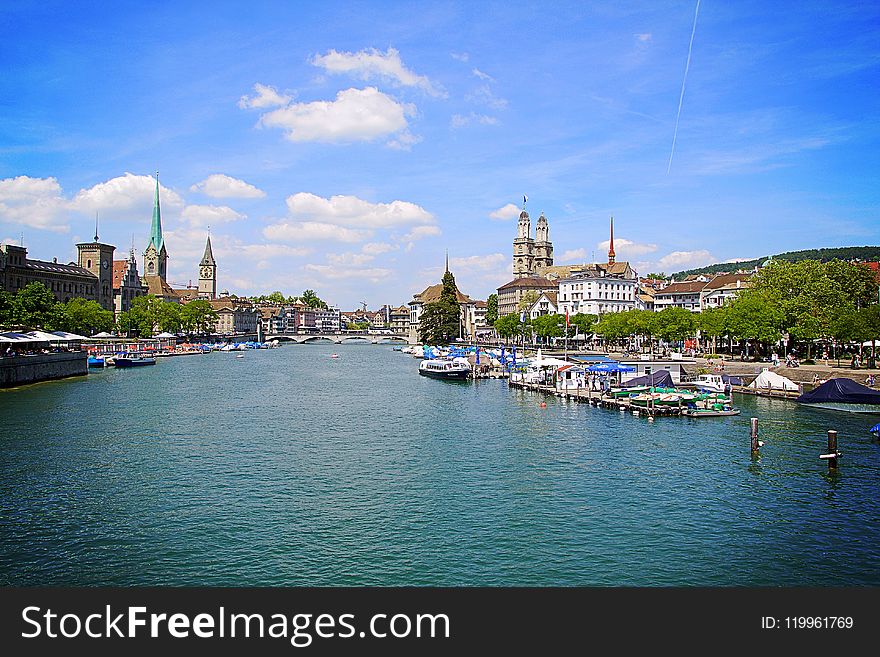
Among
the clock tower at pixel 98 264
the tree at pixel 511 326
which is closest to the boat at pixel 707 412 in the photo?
the tree at pixel 511 326

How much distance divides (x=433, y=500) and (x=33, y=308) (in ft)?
288

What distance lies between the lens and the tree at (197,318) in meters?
164

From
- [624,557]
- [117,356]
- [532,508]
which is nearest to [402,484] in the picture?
[532,508]

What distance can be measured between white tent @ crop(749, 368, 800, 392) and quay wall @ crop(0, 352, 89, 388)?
207 ft

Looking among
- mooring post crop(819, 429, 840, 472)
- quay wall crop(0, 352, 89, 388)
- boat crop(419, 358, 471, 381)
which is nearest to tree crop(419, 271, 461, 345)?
boat crop(419, 358, 471, 381)

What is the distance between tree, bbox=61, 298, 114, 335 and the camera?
120 meters

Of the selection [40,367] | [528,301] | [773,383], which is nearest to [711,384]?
[773,383]

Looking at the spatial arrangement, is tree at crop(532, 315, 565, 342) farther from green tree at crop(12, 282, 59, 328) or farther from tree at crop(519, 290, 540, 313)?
green tree at crop(12, 282, 59, 328)

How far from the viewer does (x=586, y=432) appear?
39188 millimetres

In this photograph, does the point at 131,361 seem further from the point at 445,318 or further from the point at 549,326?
the point at 549,326

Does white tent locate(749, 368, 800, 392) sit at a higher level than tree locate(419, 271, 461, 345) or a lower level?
lower

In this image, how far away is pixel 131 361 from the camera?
95.8 m

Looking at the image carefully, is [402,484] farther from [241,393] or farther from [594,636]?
[241,393]

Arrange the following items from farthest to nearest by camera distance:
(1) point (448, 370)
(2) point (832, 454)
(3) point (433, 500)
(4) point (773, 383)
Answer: (1) point (448, 370), (4) point (773, 383), (2) point (832, 454), (3) point (433, 500)
